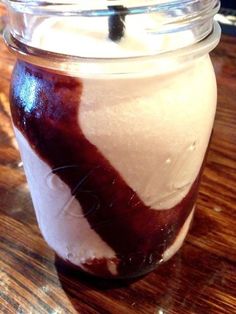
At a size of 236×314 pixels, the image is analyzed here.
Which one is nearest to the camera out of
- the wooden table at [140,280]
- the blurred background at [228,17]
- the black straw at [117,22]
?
the black straw at [117,22]

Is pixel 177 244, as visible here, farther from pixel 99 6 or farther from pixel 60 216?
pixel 99 6

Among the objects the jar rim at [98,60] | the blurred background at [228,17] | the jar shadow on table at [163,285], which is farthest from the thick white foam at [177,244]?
the blurred background at [228,17]

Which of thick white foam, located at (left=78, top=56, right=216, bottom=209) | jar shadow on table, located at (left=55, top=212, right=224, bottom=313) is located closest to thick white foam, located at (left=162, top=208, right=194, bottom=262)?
jar shadow on table, located at (left=55, top=212, right=224, bottom=313)

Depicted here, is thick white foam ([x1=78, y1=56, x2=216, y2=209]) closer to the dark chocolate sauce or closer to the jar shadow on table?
the dark chocolate sauce

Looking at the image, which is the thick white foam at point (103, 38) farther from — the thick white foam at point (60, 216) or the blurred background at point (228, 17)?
the blurred background at point (228, 17)

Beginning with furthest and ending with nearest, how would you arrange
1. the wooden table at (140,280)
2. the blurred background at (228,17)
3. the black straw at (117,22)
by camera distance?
the blurred background at (228,17) < the wooden table at (140,280) < the black straw at (117,22)

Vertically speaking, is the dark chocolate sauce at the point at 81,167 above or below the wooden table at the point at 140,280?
above

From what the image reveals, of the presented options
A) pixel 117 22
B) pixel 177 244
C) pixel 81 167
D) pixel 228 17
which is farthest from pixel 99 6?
pixel 228 17
